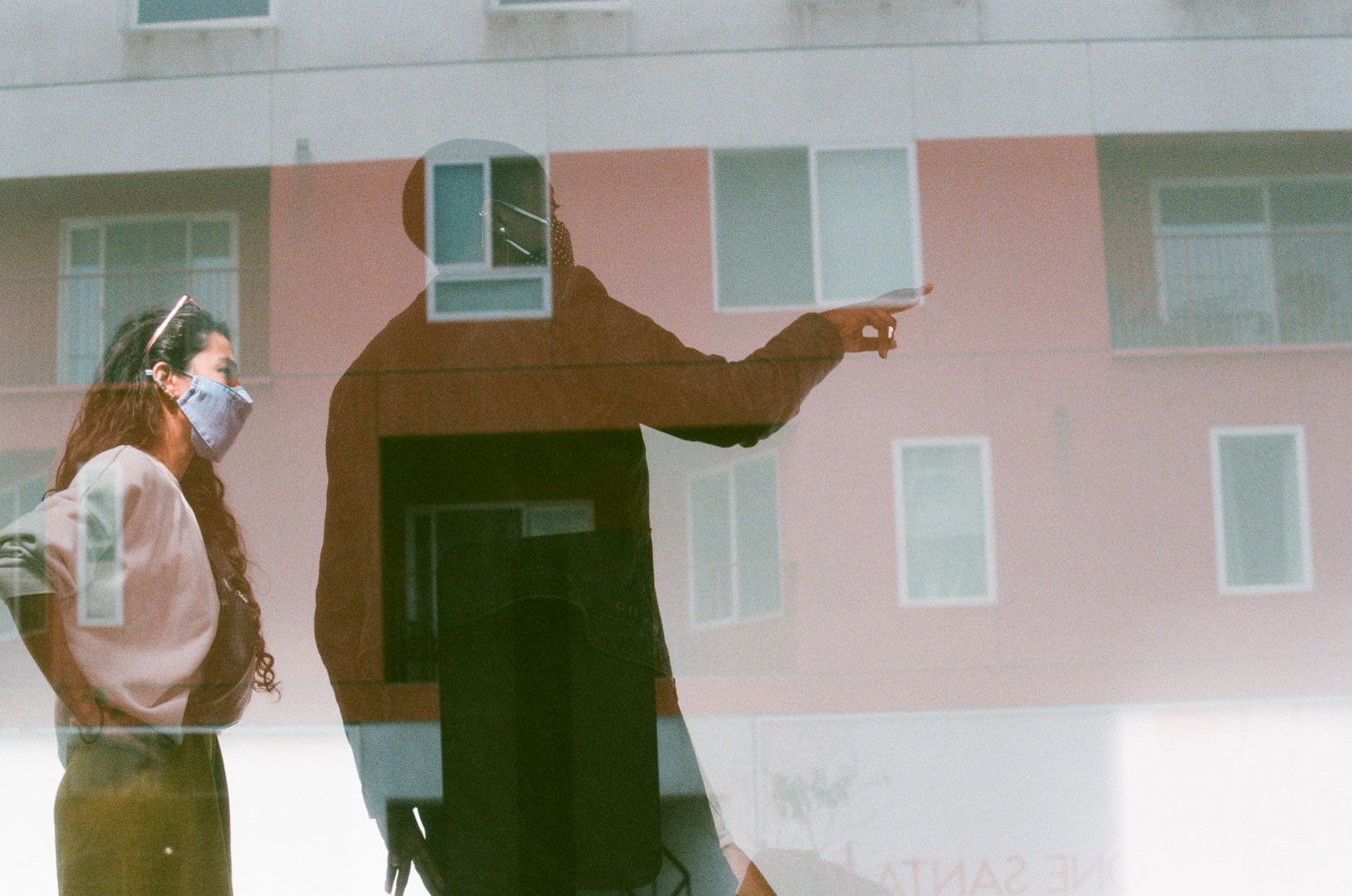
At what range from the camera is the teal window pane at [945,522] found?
46.8 inches

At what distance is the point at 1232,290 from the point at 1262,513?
286 mm

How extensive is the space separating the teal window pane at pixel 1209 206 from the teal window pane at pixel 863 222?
0.30m

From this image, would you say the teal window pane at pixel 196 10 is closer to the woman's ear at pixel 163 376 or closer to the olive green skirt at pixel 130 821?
the woman's ear at pixel 163 376

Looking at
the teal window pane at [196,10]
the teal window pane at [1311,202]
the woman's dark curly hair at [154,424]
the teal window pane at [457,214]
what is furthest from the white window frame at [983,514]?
the teal window pane at [196,10]

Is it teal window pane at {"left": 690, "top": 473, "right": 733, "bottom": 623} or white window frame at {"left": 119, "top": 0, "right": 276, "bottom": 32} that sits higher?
white window frame at {"left": 119, "top": 0, "right": 276, "bottom": 32}

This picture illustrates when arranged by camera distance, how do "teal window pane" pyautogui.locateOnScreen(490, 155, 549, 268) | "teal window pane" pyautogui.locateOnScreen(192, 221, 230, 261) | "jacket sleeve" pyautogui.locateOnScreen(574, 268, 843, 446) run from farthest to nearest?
"teal window pane" pyautogui.locateOnScreen(192, 221, 230, 261)
"teal window pane" pyautogui.locateOnScreen(490, 155, 549, 268)
"jacket sleeve" pyautogui.locateOnScreen(574, 268, 843, 446)

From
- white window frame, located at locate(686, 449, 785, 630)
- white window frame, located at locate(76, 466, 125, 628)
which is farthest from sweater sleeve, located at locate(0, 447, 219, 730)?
white window frame, located at locate(686, 449, 785, 630)

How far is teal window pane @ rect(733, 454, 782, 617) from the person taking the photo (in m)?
1.24

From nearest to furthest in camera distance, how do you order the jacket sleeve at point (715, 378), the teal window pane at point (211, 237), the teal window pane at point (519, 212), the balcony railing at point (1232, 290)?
the jacket sleeve at point (715, 378), the teal window pane at point (519, 212), the teal window pane at point (211, 237), the balcony railing at point (1232, 290)

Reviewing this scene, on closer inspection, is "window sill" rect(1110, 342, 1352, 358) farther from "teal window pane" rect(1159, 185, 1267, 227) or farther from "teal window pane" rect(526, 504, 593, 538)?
"teal window pane" rect(526, 504, 593, 538)

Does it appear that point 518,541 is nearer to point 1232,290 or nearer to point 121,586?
point 121,586

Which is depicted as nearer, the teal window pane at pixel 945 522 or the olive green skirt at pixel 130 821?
the olive green skirt at pixel 130 821

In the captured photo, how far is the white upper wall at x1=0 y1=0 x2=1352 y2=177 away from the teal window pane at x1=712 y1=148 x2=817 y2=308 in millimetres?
29

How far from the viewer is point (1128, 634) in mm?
1250
